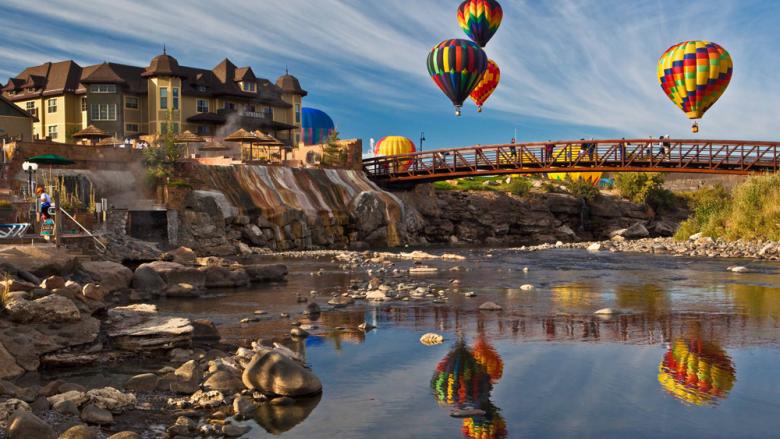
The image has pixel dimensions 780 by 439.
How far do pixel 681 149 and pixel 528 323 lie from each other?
146 feet

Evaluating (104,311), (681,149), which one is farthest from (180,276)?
(681,149)

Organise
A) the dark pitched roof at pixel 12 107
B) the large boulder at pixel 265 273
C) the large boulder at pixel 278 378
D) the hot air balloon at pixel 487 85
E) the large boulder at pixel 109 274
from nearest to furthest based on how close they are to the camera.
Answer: the large boulder at pixel 278 378, the large boulder at pixel 109 274, the large boulder at pixel 265 273, the dark pitched roof at pixel 12 107, the hot air balloon at pixel 487 85

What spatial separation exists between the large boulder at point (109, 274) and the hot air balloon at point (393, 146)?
75305 millimetres

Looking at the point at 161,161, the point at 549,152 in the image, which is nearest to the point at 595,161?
the point at 549,152

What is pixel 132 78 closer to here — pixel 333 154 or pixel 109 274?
pixel 333 154

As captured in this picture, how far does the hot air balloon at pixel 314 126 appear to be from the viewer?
91125 mm

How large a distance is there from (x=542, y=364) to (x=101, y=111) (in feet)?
211

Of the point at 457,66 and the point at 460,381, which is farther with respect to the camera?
the point at 457,66

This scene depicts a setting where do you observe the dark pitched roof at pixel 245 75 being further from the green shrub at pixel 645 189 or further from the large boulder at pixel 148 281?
the large boulder at pixel 148 281

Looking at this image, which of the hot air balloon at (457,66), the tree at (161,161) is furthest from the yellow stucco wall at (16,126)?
the hot air balloon at (457,66)

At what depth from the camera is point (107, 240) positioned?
3419cm

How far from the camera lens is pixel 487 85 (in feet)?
240

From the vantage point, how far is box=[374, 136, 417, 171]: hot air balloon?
98312 millimetres

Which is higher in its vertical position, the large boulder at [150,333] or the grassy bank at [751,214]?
the grassy bank at [751,214]
